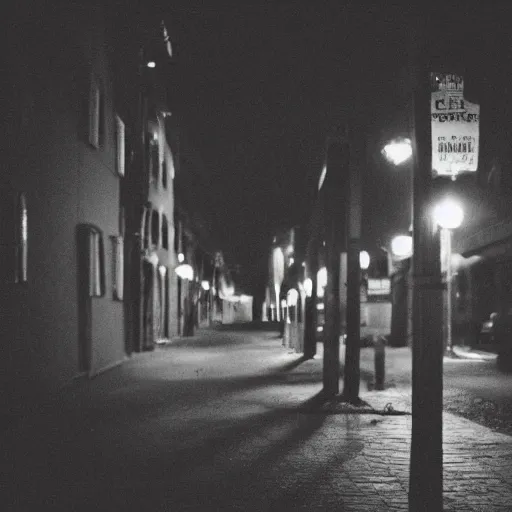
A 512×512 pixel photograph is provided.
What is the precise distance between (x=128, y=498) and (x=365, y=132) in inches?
302

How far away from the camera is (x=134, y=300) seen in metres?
24.8

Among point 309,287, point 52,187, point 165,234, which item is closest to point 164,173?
point 165,234

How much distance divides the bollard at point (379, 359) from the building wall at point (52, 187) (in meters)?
6.08

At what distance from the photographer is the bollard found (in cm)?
1369

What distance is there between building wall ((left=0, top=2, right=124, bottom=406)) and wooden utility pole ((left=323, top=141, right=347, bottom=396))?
5.01m

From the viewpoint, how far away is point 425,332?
5.51 m

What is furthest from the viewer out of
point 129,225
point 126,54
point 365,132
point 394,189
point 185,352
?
point 394,189

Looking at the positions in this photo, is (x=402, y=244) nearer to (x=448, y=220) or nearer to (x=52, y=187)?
(x=448, y=220)

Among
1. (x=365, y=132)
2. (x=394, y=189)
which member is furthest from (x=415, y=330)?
(x=394, y=189)

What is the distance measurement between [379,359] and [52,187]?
6.94 m

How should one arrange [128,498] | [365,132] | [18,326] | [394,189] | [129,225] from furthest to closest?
[394,189] → [129,225] → [365,132] → [18,326] → [128,498]

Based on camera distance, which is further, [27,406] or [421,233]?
[27,406]

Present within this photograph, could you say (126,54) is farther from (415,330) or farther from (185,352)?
(415,330)

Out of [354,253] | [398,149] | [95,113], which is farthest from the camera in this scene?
[95,113]
